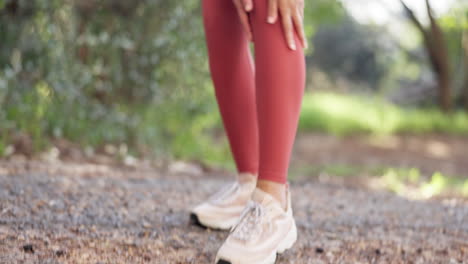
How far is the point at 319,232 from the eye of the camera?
1858 mm

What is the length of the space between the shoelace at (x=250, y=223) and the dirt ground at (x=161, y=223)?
0.46 ft

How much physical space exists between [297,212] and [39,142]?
6.13ft

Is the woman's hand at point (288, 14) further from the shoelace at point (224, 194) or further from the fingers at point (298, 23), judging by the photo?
the shoelace at point (224, 194)

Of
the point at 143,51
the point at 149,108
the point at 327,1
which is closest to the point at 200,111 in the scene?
the point at 149,108

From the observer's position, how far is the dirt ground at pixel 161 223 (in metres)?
1.48

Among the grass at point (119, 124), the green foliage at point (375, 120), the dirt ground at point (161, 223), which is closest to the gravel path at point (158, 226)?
the dirt ground at point (161, 223)

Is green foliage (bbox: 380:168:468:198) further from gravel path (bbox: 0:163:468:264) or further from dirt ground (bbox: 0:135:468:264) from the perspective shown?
gravel path (bbox: 0:163:468:264)

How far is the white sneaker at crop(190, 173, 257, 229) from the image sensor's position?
169 centimetres

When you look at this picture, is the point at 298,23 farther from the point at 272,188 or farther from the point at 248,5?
the point at 272,188

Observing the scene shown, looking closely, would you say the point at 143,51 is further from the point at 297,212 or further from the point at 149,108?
the point at 297,212

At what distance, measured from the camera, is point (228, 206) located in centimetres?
169

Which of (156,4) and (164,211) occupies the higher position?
(156,4)

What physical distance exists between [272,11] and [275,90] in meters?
0.20

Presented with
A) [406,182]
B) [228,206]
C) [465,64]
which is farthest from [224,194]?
[465,64]
